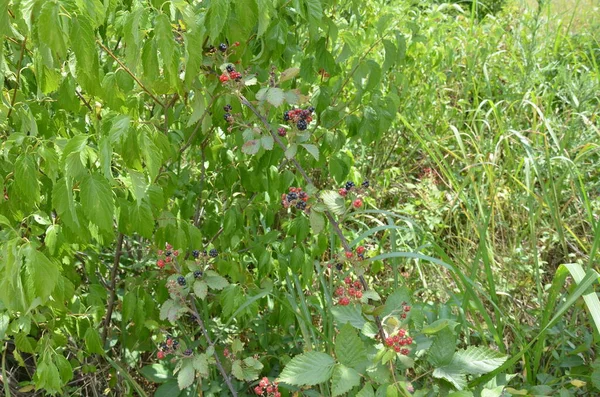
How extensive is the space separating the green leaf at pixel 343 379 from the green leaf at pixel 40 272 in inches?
24.8

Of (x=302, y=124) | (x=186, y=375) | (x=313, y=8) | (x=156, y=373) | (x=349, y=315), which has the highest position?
(x=313, y=8)

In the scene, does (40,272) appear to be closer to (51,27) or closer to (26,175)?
(26,175)

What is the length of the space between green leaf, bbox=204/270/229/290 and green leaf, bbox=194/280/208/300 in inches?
0.9

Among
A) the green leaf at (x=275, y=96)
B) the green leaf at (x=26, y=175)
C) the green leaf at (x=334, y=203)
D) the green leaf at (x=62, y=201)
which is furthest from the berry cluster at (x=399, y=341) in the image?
the green leaf at (x=26, y=175)

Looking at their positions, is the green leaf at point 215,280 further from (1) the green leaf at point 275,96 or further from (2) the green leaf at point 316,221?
(1) the green leaf at point 275,96

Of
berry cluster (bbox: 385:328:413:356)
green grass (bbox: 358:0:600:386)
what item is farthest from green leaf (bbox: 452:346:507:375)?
green grass (bbox: 358:0:600:386)

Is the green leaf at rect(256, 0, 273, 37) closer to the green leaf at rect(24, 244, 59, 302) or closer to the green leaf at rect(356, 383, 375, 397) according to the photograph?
the green leaf at rect(24, 244, 59, 302)

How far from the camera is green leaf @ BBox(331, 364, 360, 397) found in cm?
140

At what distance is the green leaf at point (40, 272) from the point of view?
139 cm

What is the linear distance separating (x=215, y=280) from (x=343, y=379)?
1.64ft

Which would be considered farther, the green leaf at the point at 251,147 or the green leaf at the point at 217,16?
the green leaf at the point at 251,147

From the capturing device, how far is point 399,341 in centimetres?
141

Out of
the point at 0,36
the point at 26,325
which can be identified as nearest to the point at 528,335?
the point at 26,325

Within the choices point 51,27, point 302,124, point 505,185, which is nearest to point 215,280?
point 302,124
